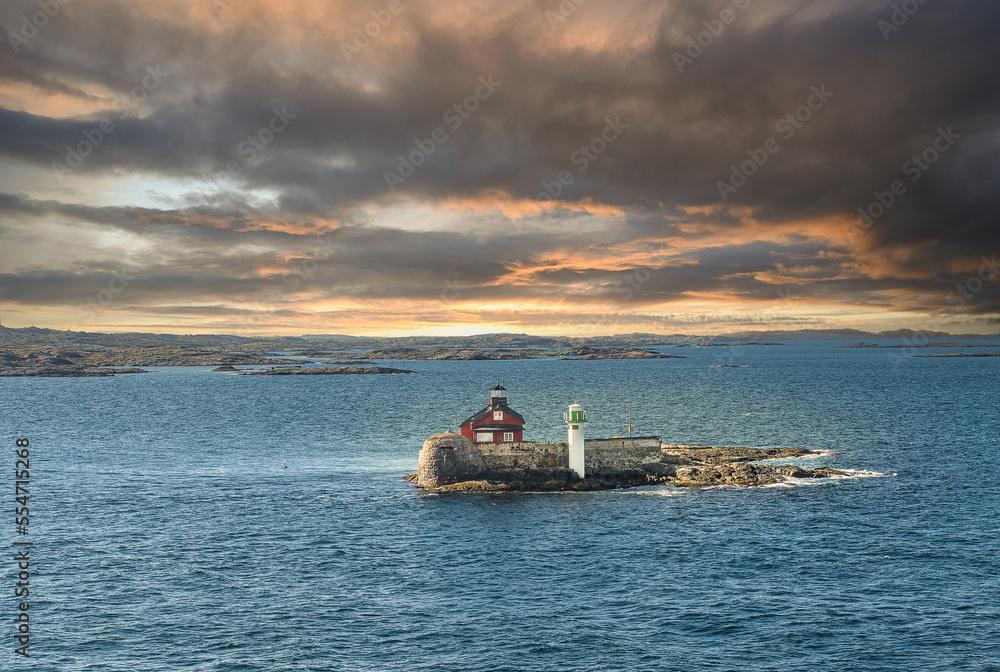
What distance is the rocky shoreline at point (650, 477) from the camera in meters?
68.4

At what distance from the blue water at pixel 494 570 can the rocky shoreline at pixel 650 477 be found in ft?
8.28

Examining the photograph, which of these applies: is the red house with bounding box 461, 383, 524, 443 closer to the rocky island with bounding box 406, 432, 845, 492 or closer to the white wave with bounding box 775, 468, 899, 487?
the rocky island with bounding box 406, 432, 845, 492

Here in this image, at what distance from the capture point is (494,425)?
7300 centimetres

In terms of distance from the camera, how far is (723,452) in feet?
277

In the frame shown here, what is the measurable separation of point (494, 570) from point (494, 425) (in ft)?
91.3

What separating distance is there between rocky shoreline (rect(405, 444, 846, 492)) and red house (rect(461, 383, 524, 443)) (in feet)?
13.4

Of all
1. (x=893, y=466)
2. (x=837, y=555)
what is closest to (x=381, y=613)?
(x=837, y=555)

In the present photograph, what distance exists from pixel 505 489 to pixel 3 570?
40.9m

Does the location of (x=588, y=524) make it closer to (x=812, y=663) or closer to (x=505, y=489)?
(x=505, y=489)

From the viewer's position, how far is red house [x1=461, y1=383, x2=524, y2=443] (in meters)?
72.9

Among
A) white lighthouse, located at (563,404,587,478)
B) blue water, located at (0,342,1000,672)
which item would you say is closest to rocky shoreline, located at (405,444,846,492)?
white lighthouse, located at (563,404,587,478)

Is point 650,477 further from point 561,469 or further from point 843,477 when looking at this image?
point 843,477

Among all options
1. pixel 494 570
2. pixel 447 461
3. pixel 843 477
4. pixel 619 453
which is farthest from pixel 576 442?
pixel 843 477

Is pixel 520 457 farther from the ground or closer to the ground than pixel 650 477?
farther from the ground
